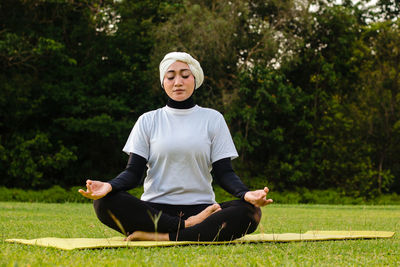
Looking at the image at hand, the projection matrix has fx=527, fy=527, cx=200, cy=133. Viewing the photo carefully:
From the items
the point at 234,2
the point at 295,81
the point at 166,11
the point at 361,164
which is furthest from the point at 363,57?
the point at 166,11

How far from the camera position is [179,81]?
4883 millimetres

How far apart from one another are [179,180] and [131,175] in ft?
1.39

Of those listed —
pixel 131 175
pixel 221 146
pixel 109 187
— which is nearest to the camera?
pixel 109 187

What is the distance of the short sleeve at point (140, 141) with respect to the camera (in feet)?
15.4

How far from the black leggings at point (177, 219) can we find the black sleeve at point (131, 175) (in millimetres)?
76

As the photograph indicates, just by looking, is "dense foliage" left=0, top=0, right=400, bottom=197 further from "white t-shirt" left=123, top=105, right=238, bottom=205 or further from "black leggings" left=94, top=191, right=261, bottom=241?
"black leggings" left=94, top=191, right=261, bottom=241

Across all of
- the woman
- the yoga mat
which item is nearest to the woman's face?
the woman

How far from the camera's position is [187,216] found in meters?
4.60

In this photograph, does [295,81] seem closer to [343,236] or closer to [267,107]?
[267,107]

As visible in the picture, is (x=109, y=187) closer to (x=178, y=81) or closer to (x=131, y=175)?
(x=131, y=175)

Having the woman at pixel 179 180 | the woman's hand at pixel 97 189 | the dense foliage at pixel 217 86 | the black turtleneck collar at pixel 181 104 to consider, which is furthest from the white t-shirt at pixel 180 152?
the dense foliage at pixel 217 86

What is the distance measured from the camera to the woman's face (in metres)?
4.89

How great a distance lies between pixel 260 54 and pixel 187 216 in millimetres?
18592

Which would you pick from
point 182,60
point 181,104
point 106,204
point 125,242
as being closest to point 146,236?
point 125,242
